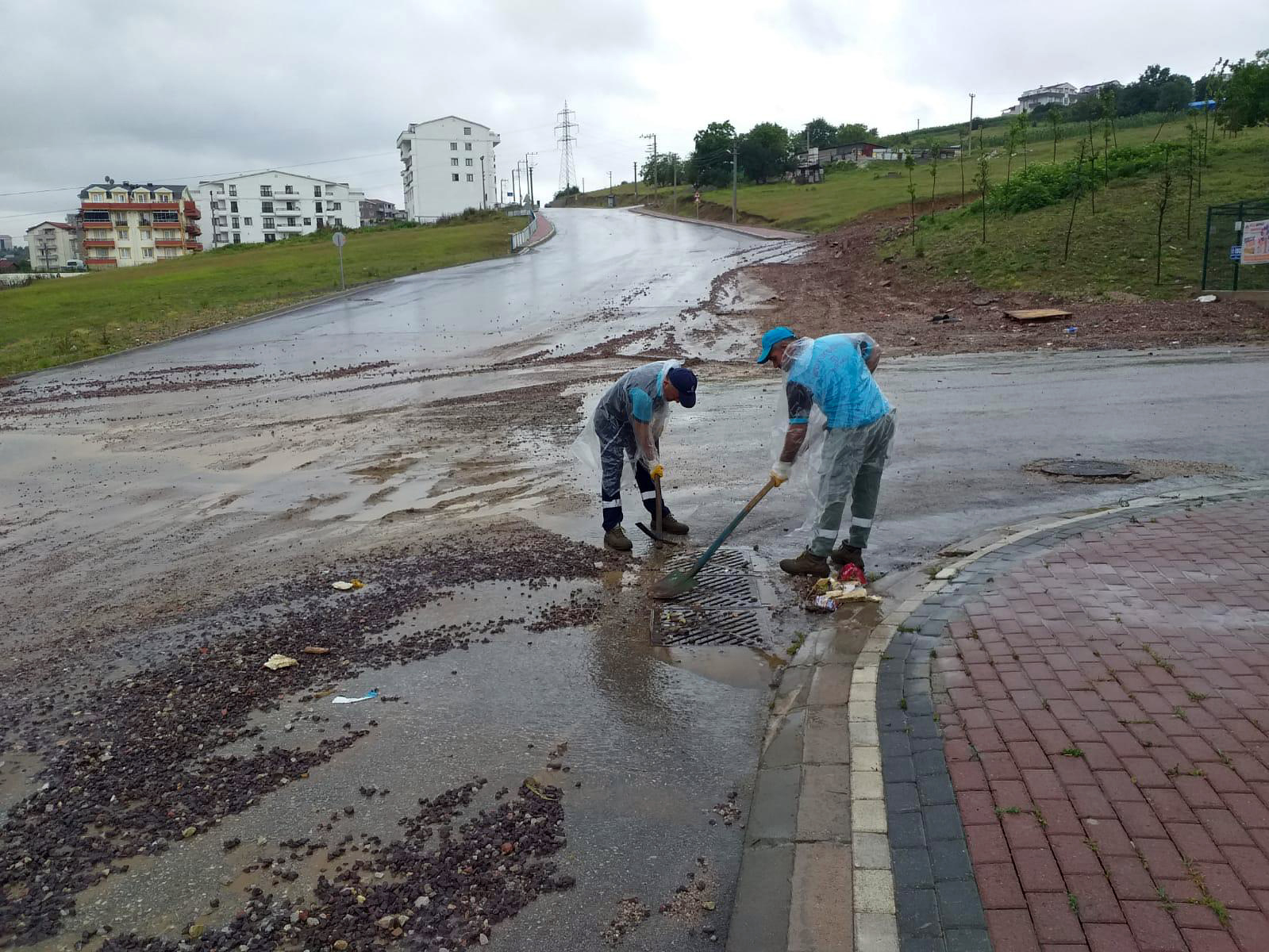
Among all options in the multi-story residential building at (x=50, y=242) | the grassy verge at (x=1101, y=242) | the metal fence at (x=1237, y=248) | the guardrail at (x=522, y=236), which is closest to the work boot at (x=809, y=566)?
the metal fence at (x=1237, y=248)

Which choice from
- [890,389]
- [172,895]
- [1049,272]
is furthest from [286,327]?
[172,895]

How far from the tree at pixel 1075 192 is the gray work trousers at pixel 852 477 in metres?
20.0

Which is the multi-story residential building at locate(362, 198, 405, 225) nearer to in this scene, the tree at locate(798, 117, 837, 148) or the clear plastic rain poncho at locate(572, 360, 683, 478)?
the tree at locate(798, 117, 837, 148)

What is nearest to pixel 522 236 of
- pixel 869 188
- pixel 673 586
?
pixel 869 188

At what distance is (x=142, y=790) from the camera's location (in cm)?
412

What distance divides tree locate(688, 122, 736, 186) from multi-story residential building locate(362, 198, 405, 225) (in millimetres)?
76616

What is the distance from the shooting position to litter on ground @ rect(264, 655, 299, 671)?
533cm

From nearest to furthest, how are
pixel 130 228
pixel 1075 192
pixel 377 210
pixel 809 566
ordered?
1. pixel 809 566
2. pixel 1075 192
3. pixel 130 228
4. pixel 377 210

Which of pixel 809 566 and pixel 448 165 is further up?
pixel 448 165

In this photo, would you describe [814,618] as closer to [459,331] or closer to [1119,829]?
[1119,829]

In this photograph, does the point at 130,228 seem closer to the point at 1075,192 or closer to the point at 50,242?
the point at 50,242

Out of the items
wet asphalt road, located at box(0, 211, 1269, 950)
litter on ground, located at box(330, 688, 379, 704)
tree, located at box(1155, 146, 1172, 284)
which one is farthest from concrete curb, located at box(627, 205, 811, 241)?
litter on ground, located at box(330, 688, 379, 704)

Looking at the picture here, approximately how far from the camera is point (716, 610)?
6.13m

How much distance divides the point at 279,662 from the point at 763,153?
3408 inches
